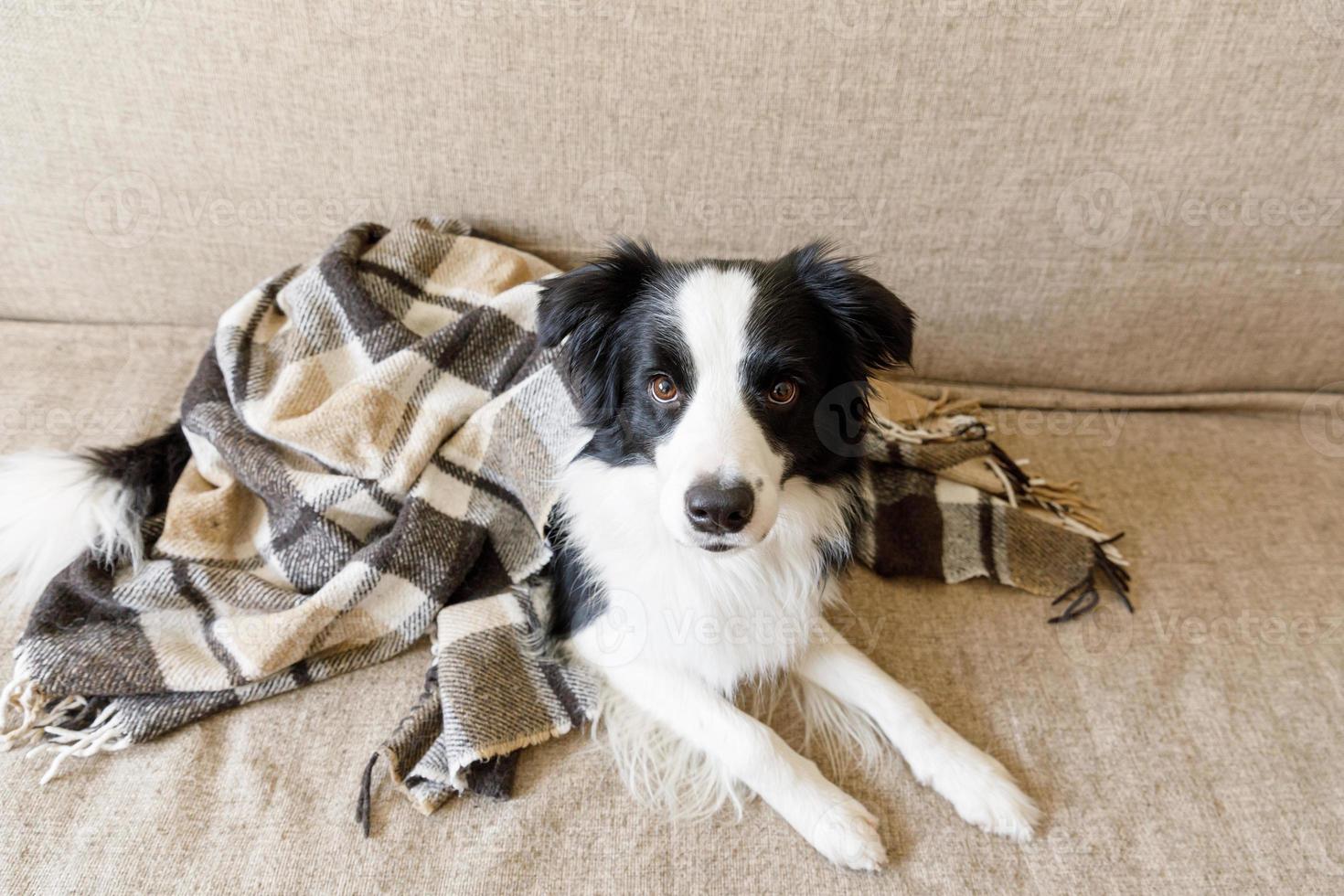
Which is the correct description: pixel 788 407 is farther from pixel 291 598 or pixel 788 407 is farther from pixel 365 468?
pixel 291 598

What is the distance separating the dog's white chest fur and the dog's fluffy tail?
37.6 inches

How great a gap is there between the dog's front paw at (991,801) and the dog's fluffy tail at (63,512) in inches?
65.4

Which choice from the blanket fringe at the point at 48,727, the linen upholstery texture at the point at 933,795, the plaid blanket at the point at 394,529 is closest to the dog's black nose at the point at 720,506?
the plaid blanket at the point at 394,529

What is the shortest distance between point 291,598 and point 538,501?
21.1 inches

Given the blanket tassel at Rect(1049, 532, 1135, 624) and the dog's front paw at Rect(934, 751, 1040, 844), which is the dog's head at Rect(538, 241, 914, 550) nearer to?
the dog's front paw at Rect(934, 751, 1040, 844)

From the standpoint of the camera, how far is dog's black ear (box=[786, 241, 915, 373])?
4.51ft

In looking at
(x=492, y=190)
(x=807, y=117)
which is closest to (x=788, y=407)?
(x=807, y=117)

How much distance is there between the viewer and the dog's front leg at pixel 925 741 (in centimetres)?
138

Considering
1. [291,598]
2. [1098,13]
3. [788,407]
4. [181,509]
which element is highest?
[1098,13]

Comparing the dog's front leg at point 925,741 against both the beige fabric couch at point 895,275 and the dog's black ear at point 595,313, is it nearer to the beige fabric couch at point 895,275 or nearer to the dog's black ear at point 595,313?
the beige fabric couch at point 895,275

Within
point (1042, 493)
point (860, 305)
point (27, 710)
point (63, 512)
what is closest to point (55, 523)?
point (63, 512)

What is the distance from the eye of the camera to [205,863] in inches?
50.0

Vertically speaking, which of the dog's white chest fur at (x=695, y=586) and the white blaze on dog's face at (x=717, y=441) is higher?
the white blaze on dog's face at (x=717, y=441)

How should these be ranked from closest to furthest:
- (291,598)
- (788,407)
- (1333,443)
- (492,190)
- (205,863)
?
(205,863) < (788,407) < (291,598) < (492,190) < (1333,443)
